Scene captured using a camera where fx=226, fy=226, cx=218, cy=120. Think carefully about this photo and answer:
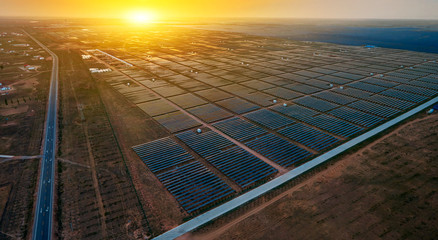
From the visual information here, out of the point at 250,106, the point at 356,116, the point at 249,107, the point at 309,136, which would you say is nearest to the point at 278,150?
the point at 309,136

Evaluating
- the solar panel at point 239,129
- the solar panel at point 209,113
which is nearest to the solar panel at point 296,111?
the solar panel at point 239,129

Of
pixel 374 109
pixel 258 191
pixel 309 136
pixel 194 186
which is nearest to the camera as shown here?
pixel 258 191

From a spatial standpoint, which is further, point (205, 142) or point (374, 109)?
point (374, 109)

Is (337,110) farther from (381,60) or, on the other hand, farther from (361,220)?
(381,60)

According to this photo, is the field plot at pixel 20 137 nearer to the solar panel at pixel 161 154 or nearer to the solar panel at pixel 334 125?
the solar panel at pixel 161 154

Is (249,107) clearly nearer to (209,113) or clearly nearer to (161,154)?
(209,113)

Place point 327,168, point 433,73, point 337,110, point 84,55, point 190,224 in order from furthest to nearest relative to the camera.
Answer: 1. point 84,55
2. point 433,73
3. point 337,110
4. point 327,168
5. point 190,224

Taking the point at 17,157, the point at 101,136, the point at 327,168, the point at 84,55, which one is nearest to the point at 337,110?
the point at 327,168
